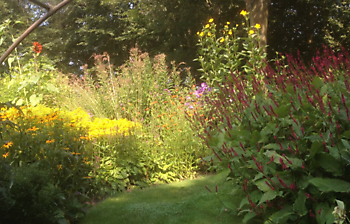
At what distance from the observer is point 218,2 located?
13.5 metres

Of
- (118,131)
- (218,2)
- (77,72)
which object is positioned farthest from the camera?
(77,72)

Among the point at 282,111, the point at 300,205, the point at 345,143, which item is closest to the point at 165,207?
the point at 300,205

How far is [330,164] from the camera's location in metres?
2.24

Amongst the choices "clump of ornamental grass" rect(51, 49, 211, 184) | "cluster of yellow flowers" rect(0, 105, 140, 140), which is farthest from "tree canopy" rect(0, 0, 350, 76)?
"cluster of yellow flowers" rect(0, 105, 140, 140)

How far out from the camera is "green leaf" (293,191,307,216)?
90.7 inches

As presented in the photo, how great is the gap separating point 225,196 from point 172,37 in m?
12.2

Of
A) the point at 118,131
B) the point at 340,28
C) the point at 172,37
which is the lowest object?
the point at 118,131

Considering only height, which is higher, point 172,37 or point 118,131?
point 172,37

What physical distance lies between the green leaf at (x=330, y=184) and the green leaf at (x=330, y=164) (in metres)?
0.06

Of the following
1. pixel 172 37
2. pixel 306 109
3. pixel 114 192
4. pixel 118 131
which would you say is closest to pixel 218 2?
pixel 172 37

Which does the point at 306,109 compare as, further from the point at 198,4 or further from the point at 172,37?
the point at 172,37

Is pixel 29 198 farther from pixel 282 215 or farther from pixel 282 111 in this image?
pixel 282 111

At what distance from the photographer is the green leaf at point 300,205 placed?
230 centimetres

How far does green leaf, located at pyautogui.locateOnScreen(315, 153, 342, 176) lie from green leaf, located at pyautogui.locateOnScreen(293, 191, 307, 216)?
9.7 inches
